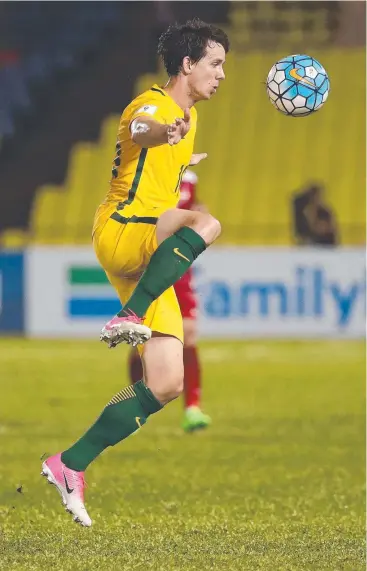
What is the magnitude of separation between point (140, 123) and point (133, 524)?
1.86 m

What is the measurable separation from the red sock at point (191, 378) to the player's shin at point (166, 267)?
4185 mm

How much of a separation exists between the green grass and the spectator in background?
4.52 metres

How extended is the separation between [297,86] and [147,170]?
0.79 meters

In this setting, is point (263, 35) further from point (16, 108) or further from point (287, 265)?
point (287, 265)

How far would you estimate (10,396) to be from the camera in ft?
40.1

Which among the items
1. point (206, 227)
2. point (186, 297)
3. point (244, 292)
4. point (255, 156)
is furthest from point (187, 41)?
point (255, 156)

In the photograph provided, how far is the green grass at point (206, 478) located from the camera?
5.20 m

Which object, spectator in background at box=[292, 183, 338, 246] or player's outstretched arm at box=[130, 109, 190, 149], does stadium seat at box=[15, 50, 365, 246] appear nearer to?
spectator in background at box=[292, 183, 338, 246]

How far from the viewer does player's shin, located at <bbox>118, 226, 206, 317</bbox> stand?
5.33 metres

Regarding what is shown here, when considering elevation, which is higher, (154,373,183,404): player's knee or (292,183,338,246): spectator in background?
(292,183,338,246): spectator in background

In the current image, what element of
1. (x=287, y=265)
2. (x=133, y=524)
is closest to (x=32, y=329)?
(x=287, y=265)

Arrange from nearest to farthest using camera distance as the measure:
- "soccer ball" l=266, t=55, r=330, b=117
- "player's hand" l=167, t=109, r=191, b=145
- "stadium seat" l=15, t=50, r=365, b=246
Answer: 1. "player's hand" l=167, t=109, r=191, b=145
2. "soccer ball" l=266, t=55, r=330, b=117
3. "stadium seat" l=15, t=50, r=365, b=246

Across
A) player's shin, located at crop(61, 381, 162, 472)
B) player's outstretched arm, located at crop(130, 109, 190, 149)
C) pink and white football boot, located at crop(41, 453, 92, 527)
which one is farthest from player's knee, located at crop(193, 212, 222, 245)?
pink and white football boot, located at crop(41, 453, 92, 527)

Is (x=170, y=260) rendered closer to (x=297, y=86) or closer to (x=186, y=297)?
(x=297, y=86)
